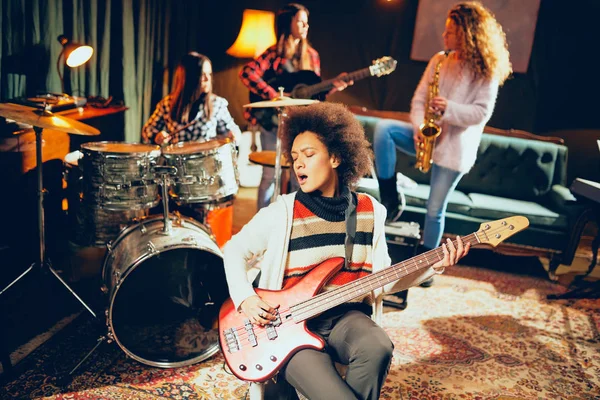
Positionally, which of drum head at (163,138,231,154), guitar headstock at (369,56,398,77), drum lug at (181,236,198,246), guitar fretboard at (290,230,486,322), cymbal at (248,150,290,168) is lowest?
drum lug at (181,236,198,246)

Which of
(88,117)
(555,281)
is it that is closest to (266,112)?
(88,117)

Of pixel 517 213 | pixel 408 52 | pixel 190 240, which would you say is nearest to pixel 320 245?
pixel 190 240

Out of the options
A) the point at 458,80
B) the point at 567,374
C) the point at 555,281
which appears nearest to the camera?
the point at 567,374

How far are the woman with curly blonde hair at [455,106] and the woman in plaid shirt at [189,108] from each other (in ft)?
3.69

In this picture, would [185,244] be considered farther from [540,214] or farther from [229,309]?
[540,214]

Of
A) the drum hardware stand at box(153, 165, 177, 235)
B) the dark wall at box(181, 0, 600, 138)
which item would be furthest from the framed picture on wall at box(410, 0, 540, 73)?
the drum hardware stand at box(153, 165, 177, 235)

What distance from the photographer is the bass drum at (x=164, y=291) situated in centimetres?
228

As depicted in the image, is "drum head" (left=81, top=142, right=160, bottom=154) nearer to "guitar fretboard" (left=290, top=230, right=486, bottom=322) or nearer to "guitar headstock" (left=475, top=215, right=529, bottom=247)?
"guitar fretboard" (left=290, top=230, right=486, bottom=322)

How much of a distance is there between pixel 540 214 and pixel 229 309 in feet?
9.71

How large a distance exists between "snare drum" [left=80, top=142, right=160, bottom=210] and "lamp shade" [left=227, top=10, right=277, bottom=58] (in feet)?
8.47

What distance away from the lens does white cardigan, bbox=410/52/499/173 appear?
297 cm

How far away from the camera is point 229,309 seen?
1.84 m

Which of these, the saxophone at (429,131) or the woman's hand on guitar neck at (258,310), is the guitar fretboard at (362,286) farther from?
the saxophone at (429,131)

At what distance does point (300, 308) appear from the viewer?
5.54ft
